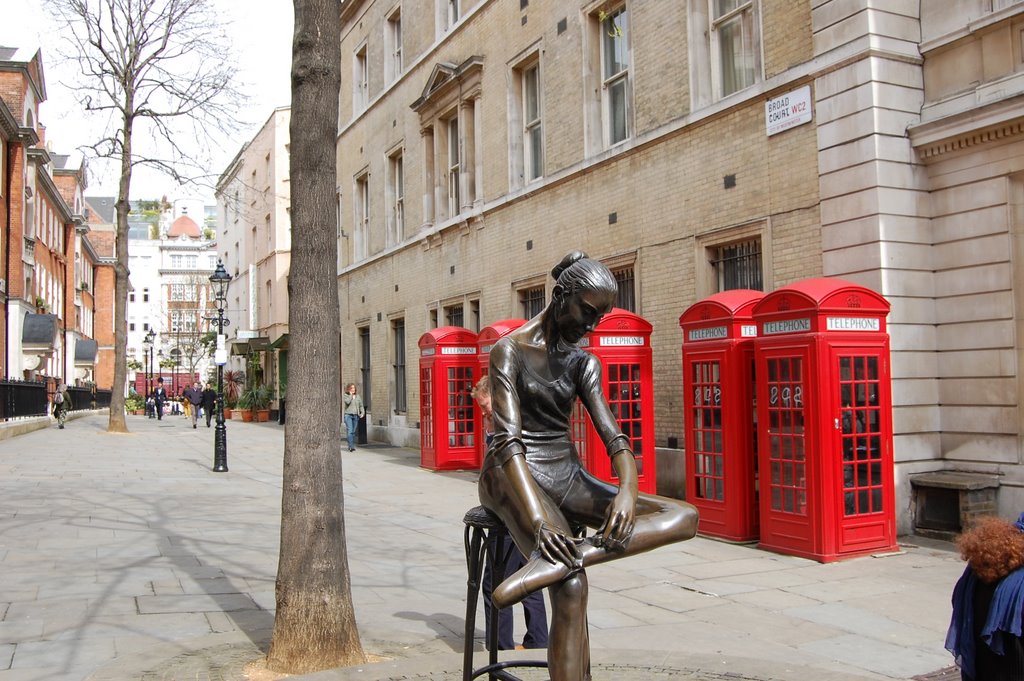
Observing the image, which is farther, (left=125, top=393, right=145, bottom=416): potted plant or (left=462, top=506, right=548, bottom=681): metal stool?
(left=125, top=393, right=145, bottom=416): potted plant

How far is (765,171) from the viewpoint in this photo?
11.4 metres

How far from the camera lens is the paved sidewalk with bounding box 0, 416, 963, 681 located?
518cm

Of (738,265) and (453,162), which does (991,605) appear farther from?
(453,162)

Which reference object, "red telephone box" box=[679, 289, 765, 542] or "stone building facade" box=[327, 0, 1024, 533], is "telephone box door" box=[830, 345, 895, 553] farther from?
"red telephone box" box=[679, 289, 765, 542]

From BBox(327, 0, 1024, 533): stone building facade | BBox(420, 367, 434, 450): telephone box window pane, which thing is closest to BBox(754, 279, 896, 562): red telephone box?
BBox(327, 0, 1024, 533): stone building facade

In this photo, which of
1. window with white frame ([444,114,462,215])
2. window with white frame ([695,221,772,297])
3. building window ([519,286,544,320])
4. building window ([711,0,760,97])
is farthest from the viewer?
window with white frame ([444,114,462,215])

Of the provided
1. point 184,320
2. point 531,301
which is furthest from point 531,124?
point 184,320

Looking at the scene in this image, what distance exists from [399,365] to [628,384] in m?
13.4

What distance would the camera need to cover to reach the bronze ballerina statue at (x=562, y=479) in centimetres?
341

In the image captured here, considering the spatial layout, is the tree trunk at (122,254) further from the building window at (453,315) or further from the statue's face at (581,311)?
the statue's face at (581,311)

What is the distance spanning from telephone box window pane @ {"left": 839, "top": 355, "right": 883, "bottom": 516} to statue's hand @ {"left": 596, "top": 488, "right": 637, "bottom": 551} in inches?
221

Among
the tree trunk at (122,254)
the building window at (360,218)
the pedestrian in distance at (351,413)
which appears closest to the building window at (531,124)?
the pedestrian in distance at (351,413)

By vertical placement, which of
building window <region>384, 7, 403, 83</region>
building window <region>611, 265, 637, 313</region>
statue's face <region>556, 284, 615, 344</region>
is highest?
building window <region>384, 7, 403, 83</region>

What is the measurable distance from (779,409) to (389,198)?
1776 centimetres
